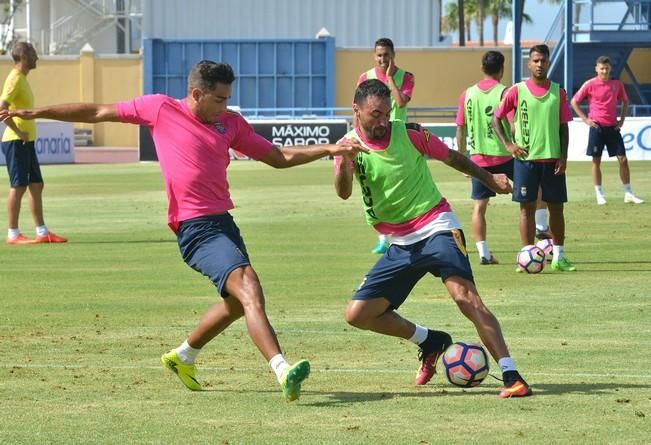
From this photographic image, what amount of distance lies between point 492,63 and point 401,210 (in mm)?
7281

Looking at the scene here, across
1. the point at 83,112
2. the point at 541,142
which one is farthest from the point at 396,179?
the point at 541,142

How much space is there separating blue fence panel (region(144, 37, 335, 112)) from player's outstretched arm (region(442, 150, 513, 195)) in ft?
175

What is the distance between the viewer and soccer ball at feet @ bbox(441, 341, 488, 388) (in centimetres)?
845

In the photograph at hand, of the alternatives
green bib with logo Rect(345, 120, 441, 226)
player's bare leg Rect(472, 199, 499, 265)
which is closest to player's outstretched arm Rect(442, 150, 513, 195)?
green bib with logo Rect(345, 120, 441, 226)

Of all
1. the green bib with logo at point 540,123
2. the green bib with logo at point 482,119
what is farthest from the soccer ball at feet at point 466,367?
the green bib with logo at point 482,119

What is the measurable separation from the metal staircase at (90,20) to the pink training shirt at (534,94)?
60.1 meters

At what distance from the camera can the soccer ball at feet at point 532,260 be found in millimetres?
13961

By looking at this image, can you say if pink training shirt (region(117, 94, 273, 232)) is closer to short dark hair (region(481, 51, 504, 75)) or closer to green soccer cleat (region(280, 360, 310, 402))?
green soccer cleat (region(280, 360, 310, 402))

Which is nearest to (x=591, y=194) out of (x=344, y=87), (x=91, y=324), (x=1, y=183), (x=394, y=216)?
(x=1, y=183)

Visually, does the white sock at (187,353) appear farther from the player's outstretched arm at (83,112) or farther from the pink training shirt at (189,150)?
the player's outstretched arm at (83,112)

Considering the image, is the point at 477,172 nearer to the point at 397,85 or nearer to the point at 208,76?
the point at 208,76

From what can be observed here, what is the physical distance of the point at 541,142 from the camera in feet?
48.1

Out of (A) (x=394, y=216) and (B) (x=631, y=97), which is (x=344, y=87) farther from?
(A) (x=394, y=216)

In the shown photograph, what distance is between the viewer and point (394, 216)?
28.7 feet
